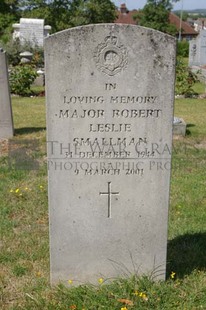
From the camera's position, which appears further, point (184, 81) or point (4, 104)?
point (184, 81)

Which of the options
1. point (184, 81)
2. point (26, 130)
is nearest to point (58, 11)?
point (184, 81)

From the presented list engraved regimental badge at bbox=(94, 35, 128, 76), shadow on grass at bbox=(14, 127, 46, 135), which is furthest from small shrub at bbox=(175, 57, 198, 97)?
engraved regimental badge at bbox=(94, 35, 128, 76)

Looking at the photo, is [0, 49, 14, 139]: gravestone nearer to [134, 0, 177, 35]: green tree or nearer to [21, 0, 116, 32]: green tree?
[21, 0, 116, 32]: green tree

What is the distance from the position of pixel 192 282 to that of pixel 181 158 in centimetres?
366

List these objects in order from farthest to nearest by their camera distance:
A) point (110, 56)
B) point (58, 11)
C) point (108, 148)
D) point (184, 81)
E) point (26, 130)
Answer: point (58, 11) → point (184, 81) → point (26, 130) → point (108, 148) → point (110, 56)

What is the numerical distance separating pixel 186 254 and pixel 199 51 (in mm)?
18377

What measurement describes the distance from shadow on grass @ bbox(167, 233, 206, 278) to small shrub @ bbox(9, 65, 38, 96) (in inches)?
395

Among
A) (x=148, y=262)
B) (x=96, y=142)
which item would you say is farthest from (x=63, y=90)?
(x=148, y=262)

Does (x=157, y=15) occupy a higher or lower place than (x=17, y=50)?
higher

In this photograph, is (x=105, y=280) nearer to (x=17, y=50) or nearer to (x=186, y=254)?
(x=186, y=254)

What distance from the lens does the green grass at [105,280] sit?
309 centimetres

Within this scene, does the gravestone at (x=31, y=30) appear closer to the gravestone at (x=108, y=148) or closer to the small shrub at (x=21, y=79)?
the small shrub at (x=21, y=79)

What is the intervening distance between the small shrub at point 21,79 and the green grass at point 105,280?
6706 mm

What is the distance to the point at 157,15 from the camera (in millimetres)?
45844
